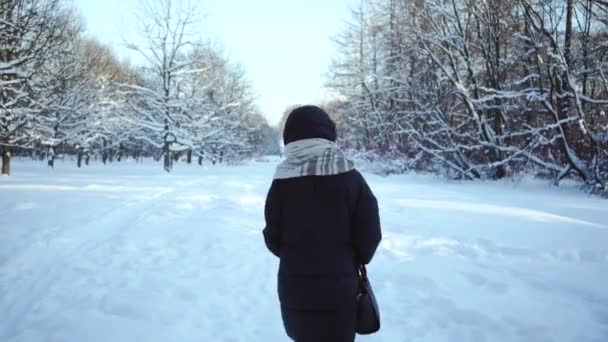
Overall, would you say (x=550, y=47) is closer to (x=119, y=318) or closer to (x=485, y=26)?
(x=485, y=26)

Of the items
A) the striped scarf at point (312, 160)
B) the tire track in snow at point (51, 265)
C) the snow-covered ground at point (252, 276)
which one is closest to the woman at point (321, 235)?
the striped scarf at point (312, 160)

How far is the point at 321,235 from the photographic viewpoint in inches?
81.3

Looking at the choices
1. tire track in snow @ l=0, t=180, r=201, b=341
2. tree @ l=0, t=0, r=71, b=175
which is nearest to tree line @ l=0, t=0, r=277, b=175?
tree @ l=0, t=0, r=71, b=175

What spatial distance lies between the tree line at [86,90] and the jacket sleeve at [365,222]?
12.0 meters

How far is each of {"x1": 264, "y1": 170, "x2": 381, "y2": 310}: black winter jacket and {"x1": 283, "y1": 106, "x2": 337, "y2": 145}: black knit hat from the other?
0.89 ft

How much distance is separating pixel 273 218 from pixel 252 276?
268cm

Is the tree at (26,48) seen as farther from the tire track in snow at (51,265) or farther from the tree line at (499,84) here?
the tree line at (499,84)

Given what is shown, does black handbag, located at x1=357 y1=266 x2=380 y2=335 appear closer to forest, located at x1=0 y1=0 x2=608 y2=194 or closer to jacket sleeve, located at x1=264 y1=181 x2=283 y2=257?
jacket sleeve, located at x1=264 y1=181 x2=283 y2=257

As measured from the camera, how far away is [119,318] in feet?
11.3

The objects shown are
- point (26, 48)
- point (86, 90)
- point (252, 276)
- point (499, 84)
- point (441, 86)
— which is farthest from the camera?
point (86, 90)

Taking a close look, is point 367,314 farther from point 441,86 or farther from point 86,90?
point 86,90

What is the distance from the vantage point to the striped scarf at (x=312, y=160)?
81.0 inches

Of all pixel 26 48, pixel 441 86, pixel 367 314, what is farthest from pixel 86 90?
pixel 367 314

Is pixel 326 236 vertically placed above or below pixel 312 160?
below
